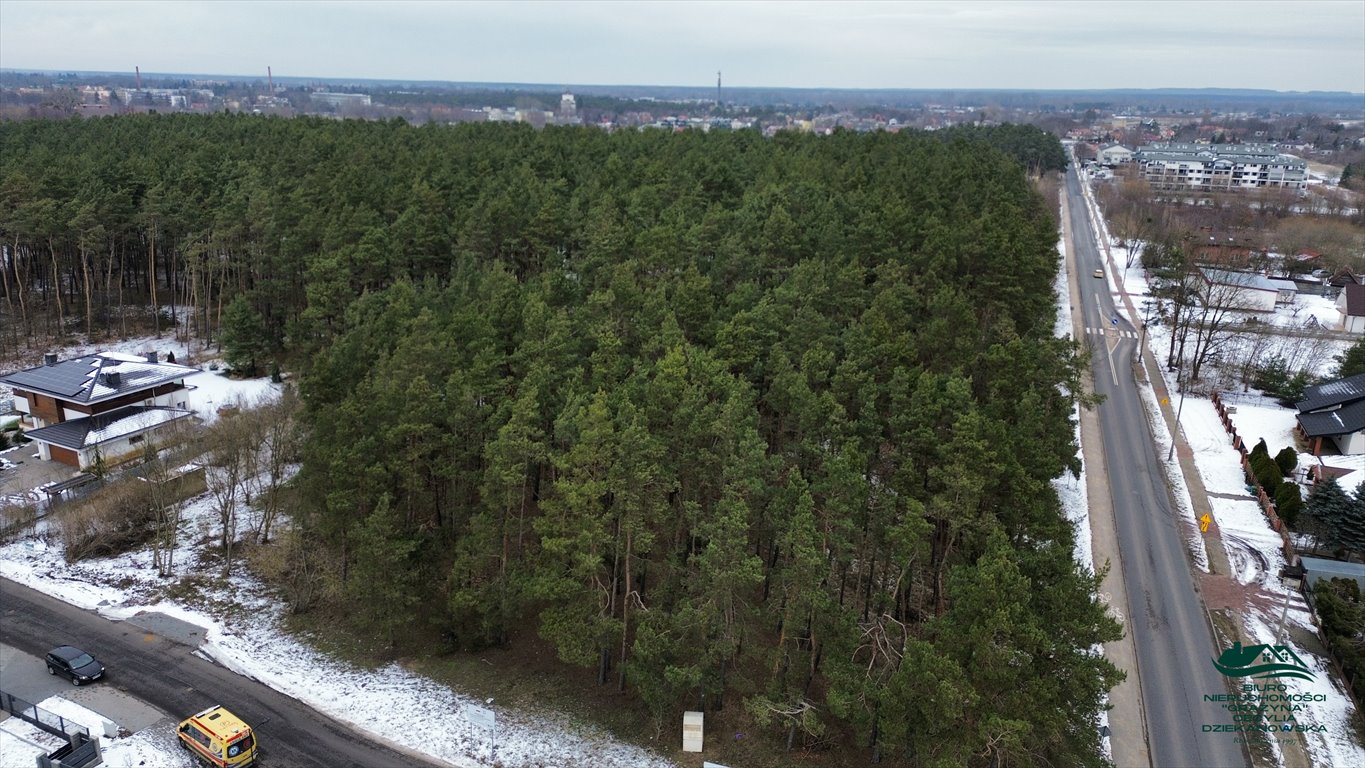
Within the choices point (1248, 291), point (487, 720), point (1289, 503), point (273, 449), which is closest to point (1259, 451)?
point (1289, 503)

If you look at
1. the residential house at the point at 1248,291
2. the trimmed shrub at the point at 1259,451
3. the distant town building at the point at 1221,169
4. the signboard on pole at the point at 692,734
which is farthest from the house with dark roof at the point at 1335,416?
the distant town building at the point at 1221,169

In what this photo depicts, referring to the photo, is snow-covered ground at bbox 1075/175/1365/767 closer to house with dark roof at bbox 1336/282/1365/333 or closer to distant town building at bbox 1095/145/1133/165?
house with dark roof at bbox 1336/282/1365/333

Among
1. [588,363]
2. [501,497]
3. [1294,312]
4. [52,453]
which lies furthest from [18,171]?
[1294,312]

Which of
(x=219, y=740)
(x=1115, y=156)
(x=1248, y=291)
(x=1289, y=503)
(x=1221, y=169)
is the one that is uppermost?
(x=1115, y=156)

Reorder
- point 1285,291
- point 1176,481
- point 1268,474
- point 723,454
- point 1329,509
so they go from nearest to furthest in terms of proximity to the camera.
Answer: point 723,454 < point 1329,509 < point 1268,474 < point 1176,481 < point 1285,291

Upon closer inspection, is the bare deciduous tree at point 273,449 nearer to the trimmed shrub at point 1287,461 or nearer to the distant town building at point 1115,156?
the trimmed shrub at point 1287,461

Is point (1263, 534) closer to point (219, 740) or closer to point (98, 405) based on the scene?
point (219, 740)
